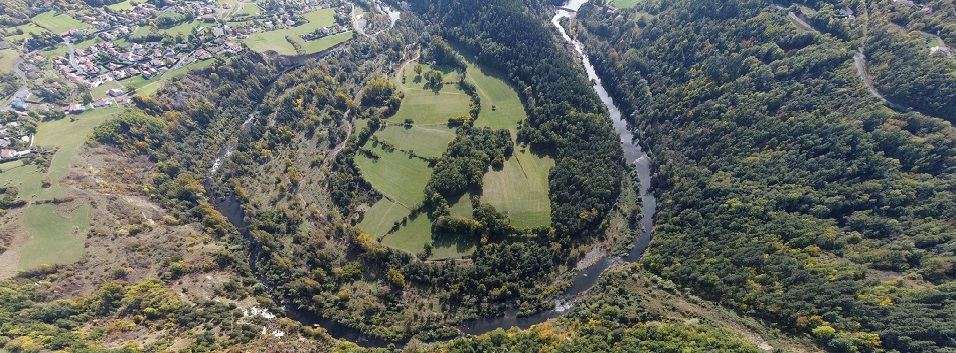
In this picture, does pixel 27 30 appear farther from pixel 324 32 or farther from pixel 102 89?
pixel 324 32

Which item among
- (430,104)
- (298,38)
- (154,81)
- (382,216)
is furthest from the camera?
(298,38)

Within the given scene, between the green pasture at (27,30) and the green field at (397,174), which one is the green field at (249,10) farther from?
the green field at (397,174)

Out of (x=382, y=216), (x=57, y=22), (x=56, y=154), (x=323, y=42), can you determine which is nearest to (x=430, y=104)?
(x=382, y=216)

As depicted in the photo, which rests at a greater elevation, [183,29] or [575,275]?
[183,29]

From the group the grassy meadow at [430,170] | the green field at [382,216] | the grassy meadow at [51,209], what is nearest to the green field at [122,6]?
the grassy meadow at [51,209]

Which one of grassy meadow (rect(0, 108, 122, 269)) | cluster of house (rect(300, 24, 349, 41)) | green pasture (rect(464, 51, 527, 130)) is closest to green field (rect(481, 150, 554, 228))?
green pasture (rect(464, 51, 527, 130))

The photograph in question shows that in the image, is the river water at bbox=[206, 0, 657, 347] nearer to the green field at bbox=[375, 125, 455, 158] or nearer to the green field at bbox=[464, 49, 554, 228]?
the green field at bbox=[464, 49, 554, 228]
